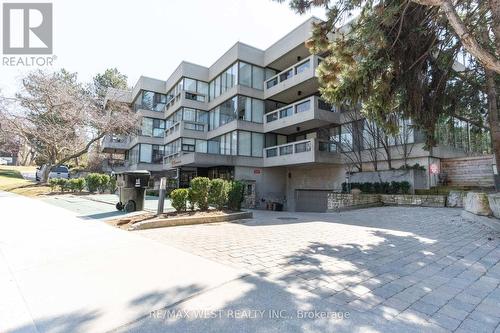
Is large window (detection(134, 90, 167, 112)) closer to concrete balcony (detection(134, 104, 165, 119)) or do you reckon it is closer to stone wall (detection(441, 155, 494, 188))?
concrete balcony (detection(134, 104, 165, 119))

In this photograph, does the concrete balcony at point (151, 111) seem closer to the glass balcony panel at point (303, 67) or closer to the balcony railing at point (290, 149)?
the balcony railing at point (290, 149)

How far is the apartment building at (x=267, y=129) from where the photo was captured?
19.8 meters

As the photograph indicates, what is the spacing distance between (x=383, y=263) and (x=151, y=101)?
33978 mm

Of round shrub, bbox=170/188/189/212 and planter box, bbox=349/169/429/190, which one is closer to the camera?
round shrub, bbox=170/188/189/212

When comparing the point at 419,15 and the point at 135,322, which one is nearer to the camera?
the point at 135,322

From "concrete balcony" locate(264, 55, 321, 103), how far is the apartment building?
73 mm

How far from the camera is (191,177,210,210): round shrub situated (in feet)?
33.0

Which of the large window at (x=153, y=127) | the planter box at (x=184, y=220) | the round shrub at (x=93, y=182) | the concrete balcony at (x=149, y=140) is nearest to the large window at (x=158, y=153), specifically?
the concrete balcony at (x=149, y=140)

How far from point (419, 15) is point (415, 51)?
3.32 feet

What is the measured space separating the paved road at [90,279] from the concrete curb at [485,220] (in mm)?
7108

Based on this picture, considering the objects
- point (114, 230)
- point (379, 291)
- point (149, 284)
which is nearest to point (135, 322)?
point (149, 284)

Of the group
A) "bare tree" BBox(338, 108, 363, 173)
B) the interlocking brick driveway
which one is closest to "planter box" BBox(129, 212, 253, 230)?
the interlocking brick driveway

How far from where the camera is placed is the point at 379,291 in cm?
349

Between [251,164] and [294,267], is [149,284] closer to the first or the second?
[294,267]
